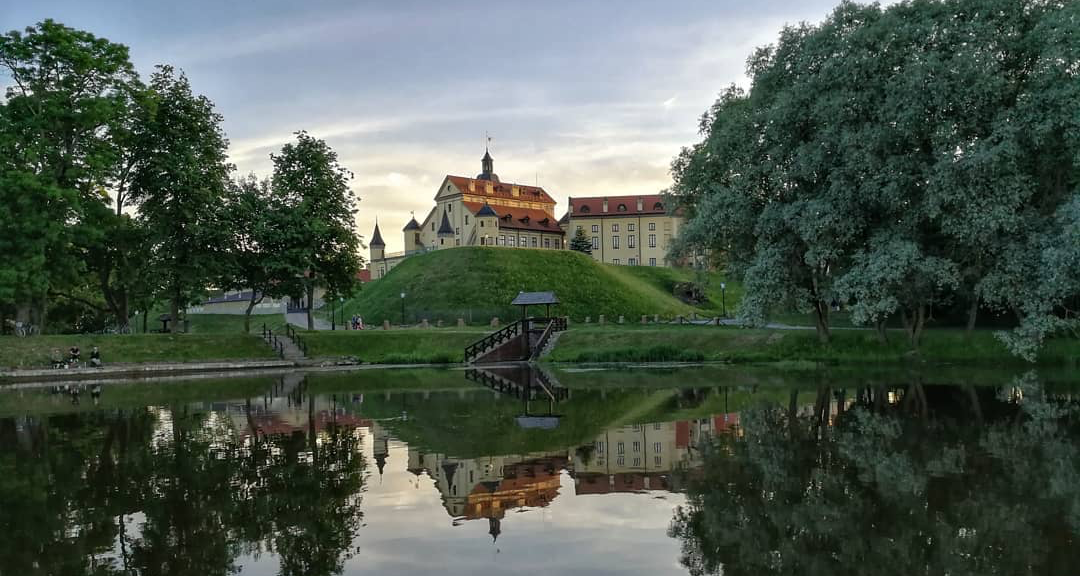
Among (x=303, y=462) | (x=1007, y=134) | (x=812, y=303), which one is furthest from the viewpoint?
(x=812, y=303)

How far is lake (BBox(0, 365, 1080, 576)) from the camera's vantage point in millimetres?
9023

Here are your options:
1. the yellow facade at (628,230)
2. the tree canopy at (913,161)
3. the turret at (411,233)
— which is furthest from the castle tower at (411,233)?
the tree canopy at (913,161)

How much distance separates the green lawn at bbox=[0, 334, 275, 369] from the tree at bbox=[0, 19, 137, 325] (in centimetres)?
277

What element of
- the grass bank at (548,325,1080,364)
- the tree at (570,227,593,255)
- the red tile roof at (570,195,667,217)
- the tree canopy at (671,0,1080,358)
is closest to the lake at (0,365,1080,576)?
the tree canopy at (671,0,1080,358)

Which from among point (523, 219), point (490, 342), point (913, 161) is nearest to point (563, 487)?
point (913, 161)

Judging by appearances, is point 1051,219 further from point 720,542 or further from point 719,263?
point 720,542

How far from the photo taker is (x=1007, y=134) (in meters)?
29.9

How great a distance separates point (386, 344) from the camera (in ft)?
176

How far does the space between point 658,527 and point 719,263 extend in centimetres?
3767

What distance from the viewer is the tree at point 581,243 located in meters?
111

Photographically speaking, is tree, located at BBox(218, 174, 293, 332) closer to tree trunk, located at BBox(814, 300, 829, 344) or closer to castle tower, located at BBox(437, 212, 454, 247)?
tree trunk, located at BBox(814, 300, 829, 344)

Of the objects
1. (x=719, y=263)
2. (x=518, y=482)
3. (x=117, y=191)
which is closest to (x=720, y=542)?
(x=518, y=482)

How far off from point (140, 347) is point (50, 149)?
39.3ft

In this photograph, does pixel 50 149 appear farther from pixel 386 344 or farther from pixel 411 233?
pixel 411 233
